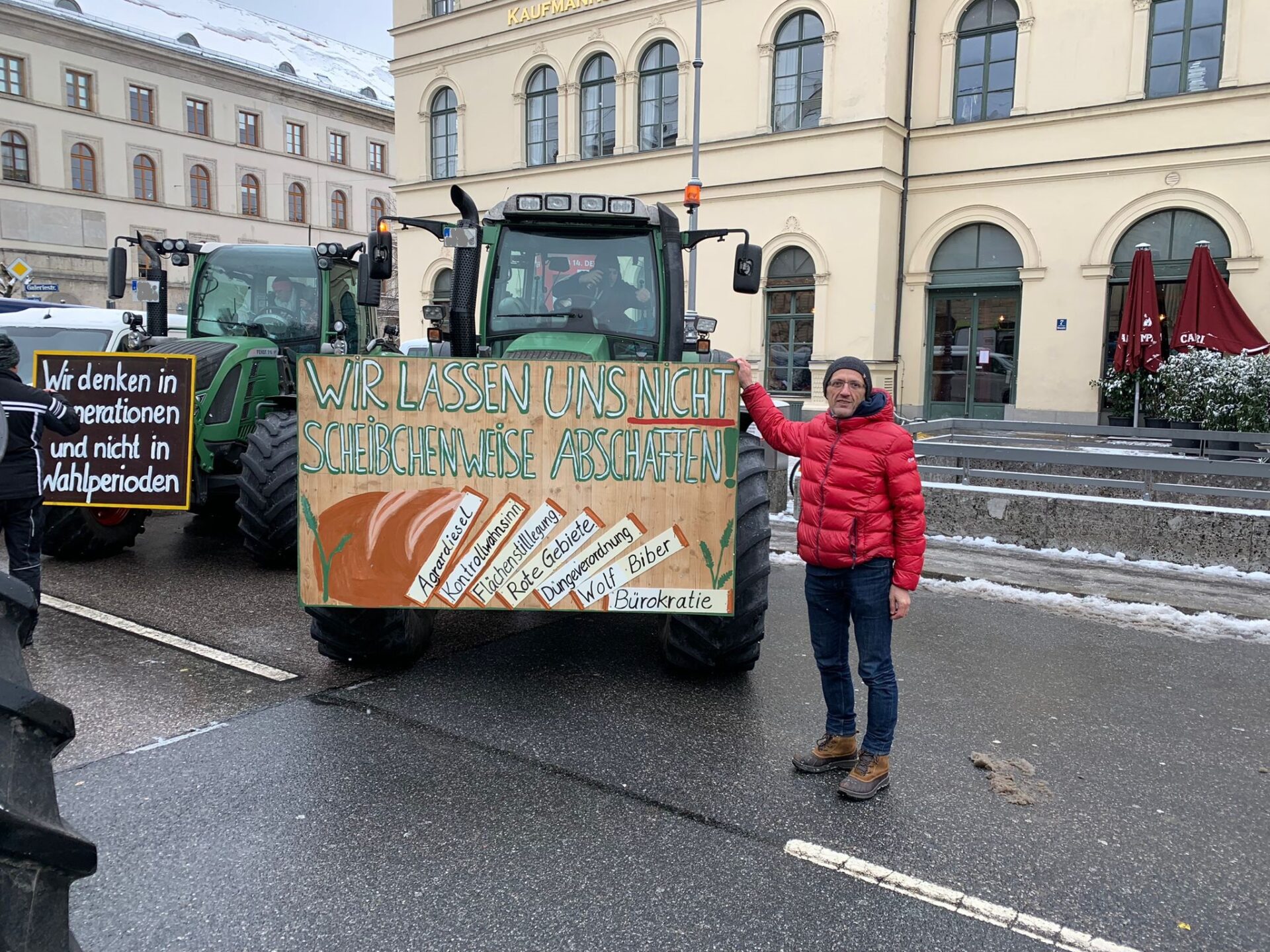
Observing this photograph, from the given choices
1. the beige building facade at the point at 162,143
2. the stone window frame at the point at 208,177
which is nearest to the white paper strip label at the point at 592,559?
the beige building facade at the point at 162,143

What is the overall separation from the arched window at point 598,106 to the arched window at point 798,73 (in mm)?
4211

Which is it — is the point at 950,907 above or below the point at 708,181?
below

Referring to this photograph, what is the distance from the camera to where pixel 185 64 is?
43875mm

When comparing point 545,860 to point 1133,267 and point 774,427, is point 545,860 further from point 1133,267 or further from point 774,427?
point 1133,267

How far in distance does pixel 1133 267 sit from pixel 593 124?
12814 mm

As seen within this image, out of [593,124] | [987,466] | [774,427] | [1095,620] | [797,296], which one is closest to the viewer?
[774,427]

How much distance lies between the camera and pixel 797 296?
20531 mm

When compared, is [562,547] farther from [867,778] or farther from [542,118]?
[542,118]

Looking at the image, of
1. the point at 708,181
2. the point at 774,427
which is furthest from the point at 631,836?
the point at 708,181

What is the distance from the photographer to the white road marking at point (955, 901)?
2.93m

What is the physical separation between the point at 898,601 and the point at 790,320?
17382 millimetres

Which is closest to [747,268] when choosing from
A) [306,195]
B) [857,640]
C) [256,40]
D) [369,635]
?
[857,640]

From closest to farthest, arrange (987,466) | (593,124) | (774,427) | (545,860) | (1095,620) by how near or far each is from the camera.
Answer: (545,860) → (774,427) → (1095,620) → (987,466) → (593,124)

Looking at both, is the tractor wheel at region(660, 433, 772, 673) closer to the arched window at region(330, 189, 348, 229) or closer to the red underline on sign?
the red underline on sign
